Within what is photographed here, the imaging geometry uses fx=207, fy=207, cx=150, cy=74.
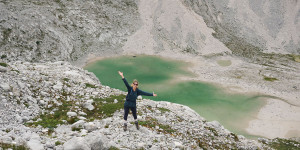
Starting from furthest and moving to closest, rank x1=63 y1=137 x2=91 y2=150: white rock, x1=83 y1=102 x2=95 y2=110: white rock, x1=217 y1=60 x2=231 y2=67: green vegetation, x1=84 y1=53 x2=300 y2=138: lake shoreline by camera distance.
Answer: x1=217 y1=60 x2=231 y2=67: green vegetation, x1=84 y1=53 x2=300 y2=138: lake shoreline, x1=83 y1=102 x2=95 y2=110: white rock, x1=63 y1=137 x2=91 y2=150: white rock

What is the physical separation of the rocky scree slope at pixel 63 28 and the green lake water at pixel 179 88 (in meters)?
10.3

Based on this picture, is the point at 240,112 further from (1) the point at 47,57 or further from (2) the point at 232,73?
(1) the point at 47,57

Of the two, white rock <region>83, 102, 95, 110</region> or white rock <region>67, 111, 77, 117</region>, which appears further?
white rock <region>83, 102, 95, 110</region>

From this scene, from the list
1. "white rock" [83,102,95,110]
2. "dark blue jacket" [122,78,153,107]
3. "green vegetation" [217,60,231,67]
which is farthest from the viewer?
"green vegetation" [217,60,231,67]

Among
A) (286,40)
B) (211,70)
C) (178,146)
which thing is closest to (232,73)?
(211,70)

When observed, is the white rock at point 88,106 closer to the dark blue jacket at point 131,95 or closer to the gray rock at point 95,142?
the dark blue jacket at point 131,95

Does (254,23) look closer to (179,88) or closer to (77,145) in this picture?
(179,88)

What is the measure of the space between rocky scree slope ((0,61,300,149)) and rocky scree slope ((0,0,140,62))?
135 feet

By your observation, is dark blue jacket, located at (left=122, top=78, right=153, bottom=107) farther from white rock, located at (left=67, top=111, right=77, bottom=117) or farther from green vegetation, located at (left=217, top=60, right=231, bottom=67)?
green vegetation, located at (left=217, top=60, right=231, bottom=67)

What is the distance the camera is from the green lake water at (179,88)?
4319cm

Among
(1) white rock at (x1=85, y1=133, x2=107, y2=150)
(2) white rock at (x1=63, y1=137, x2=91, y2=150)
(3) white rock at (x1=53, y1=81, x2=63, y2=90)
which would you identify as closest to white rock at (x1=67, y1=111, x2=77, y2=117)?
(3) white rock at (x1=53, y1=81, x2=63, y2=90)

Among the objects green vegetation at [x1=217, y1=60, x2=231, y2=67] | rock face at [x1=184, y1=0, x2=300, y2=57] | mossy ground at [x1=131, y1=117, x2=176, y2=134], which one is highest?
rock face at [x1=184, y1=0, x2=300, y2=57]

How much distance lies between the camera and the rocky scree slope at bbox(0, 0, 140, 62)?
5778 cm

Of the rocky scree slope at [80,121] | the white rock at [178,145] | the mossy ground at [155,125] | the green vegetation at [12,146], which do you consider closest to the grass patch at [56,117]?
the rocky scree slope at [80,121]
